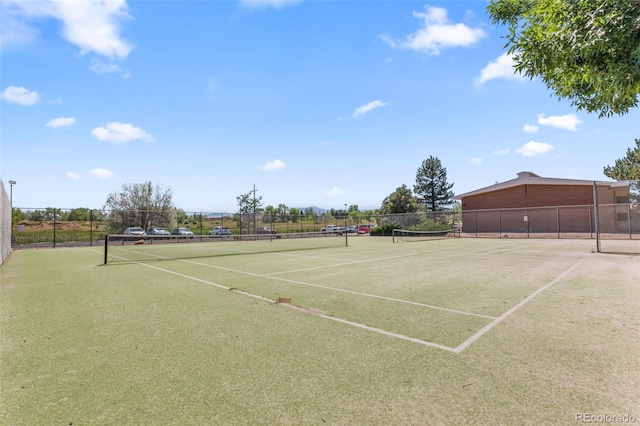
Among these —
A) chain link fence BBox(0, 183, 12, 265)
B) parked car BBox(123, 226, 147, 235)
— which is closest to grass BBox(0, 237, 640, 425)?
chain link fence BBox(0, 183, 12, 265)

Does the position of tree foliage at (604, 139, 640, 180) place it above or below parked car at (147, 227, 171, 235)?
above

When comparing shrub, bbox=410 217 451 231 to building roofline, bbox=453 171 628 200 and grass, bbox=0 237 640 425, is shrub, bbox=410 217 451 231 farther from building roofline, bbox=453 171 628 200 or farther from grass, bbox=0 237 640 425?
grass, bbox=0 237 640 425

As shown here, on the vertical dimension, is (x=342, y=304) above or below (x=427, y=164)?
below

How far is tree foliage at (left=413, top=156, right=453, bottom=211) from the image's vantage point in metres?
69.1

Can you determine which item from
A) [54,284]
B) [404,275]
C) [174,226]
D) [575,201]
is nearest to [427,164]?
[575,201]

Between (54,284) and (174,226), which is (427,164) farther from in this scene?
(54,284)

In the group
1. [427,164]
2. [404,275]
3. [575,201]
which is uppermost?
[427,164]

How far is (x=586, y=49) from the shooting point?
3.65 meters

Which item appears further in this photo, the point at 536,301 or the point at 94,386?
the point at 536,301

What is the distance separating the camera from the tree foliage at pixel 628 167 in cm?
4012

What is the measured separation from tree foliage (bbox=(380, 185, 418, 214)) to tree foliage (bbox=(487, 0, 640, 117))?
180 ft

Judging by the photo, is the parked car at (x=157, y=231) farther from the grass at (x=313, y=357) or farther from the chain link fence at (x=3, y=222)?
the grass at (x=313, y=357)

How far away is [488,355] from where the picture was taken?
3.61 metres

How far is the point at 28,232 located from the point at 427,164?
6546cm
